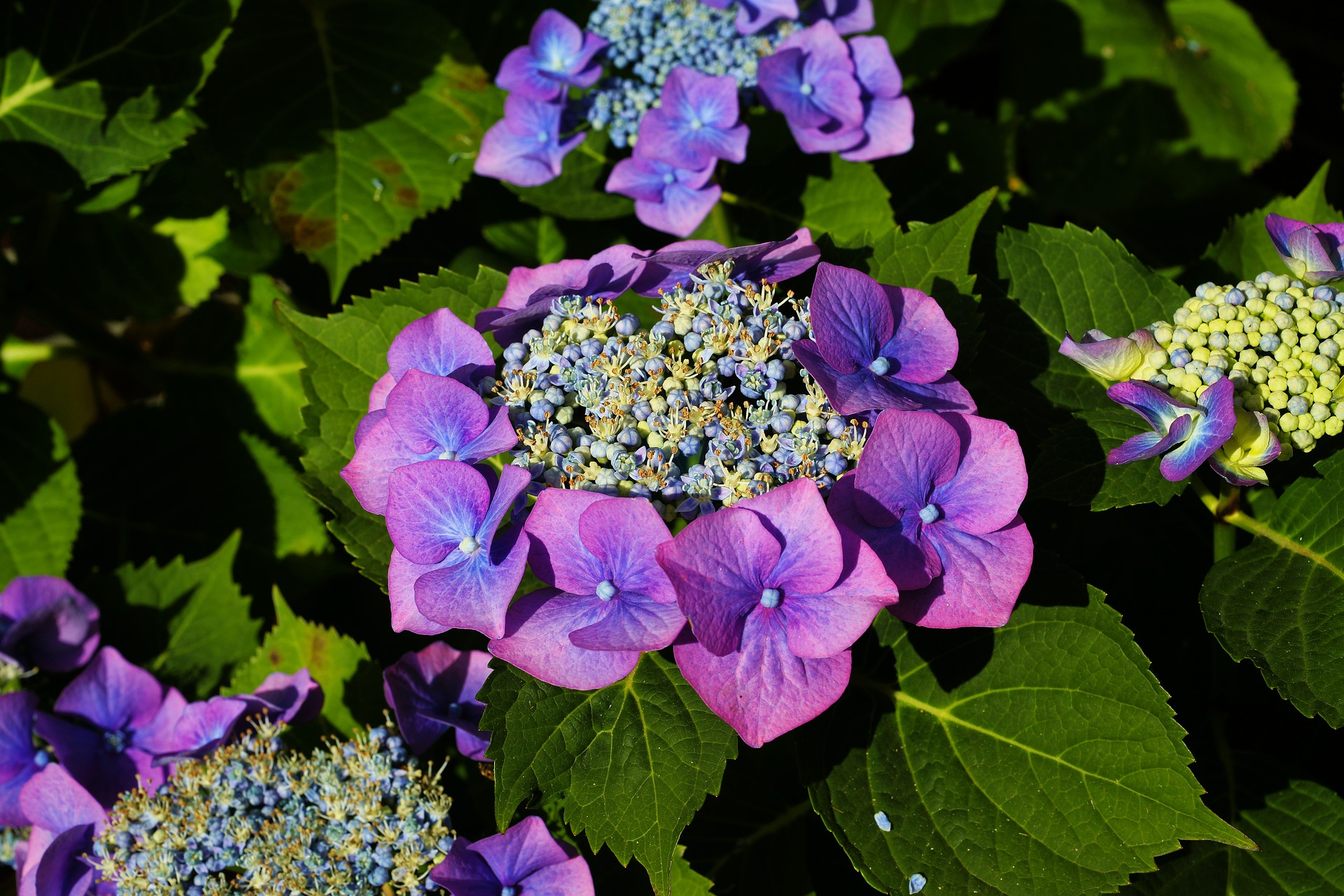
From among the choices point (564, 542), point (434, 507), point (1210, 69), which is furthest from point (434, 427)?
point (1210, 69)

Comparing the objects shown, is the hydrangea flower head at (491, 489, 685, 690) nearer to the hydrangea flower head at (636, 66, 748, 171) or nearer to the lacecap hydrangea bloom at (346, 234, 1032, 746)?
the lacecap hydrangea bloom at (346, 234, 1032, 746)

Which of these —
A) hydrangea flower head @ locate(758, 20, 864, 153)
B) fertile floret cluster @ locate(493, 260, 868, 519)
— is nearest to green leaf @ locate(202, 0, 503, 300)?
hydrangea flower head @ locate(758, 20, 864, 153)

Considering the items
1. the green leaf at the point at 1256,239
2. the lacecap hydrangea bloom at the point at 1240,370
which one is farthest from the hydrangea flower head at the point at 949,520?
the green leaf at the point at 1256,239

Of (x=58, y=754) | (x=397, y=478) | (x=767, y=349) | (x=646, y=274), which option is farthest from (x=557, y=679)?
(x=58, y=754)

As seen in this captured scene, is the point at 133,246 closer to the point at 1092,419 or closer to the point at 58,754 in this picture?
the point at 58,754

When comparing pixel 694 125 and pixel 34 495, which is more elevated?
pixel 694 125

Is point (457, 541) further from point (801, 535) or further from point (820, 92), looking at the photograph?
point (820, 92)

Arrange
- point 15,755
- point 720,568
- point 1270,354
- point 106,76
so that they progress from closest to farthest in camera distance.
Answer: point 720,568 < point 1270,354 < point 15,755 < point 106,76
